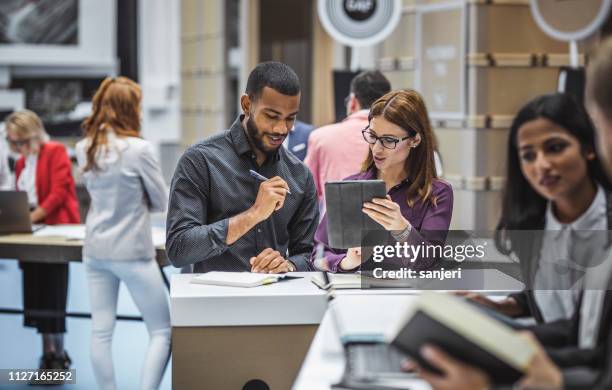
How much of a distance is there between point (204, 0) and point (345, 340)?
9584 mm

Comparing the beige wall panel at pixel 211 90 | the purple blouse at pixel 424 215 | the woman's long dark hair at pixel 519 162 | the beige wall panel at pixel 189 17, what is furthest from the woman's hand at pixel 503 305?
the beige wall panel at pixel 189 17

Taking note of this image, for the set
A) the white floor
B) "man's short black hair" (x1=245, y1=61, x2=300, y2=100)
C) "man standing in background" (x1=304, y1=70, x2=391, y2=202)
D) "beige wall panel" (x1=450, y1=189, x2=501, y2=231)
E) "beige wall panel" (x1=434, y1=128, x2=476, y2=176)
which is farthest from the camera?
"beige wall panel" (x1=434, y1=128, x2=476, y2=176)

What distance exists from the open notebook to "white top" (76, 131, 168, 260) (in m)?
1.07

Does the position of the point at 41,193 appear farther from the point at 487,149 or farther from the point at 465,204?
the point at 487,149

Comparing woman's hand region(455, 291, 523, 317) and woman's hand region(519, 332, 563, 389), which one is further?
woman's hand region(455, 291, 523, 317)

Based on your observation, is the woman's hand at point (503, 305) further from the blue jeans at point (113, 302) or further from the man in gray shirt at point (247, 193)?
the blue jeans at point (113, 302)

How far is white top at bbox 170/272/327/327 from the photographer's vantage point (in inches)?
108

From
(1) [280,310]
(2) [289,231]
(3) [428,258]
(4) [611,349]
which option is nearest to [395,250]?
(3) [428,258]

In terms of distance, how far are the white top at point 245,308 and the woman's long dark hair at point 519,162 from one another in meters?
0.74

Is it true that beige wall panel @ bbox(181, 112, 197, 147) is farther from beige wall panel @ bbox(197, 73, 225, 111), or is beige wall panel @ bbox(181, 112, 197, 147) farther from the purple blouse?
the purple blouse

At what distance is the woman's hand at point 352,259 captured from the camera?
9.78 ft

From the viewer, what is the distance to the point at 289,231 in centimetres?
333

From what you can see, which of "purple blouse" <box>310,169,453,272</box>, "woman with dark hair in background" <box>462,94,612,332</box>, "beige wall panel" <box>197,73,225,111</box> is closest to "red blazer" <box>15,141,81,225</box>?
"purple blouse" <box>310,169,453,272</box>

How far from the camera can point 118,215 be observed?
159 inches
